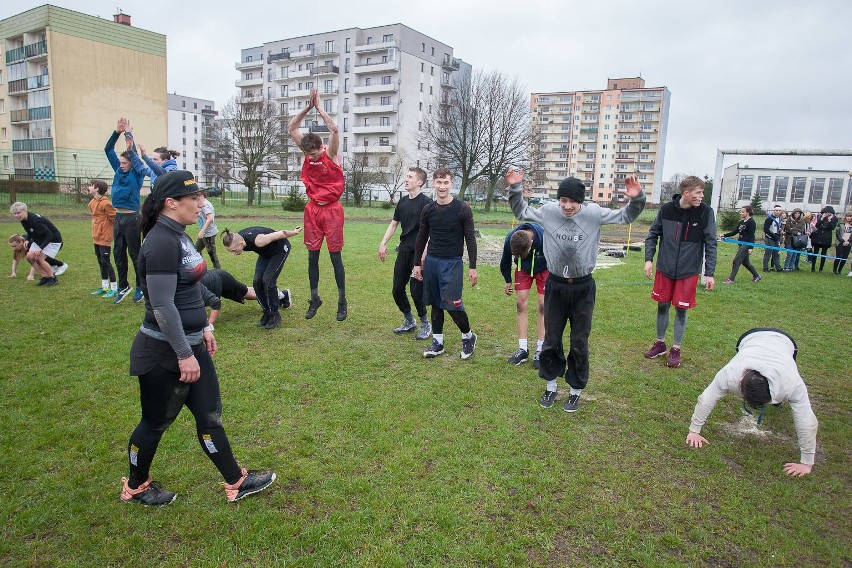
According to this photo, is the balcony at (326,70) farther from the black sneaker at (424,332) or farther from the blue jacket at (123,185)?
the black sneaker at (424,332)

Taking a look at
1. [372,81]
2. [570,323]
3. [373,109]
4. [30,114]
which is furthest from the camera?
[372,81]

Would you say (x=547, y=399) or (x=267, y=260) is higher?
(x=267, y=260)

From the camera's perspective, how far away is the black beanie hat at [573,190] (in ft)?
14.9

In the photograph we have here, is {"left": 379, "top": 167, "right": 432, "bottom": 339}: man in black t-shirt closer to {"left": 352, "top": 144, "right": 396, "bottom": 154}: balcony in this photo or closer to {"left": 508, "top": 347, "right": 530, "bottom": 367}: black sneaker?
{"left": 508, "top": 347, "right": 530, "bottom": 367}: black sneaker

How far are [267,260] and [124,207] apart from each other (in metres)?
2.96

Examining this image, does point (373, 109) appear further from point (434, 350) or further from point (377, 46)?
point (434, 350)

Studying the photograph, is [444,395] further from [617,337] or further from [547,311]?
[617,337]

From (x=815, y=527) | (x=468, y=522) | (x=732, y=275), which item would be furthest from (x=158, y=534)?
(x=732, y=275)

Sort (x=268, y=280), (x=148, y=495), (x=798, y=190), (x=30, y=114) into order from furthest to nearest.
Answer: (x=30, y=114) → (x=798, y=190) → (x=268, y=280) → (x=148, y=495)

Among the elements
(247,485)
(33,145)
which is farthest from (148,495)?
(33,145)

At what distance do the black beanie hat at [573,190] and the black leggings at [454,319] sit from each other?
210cm

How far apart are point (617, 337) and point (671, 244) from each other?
1.81m

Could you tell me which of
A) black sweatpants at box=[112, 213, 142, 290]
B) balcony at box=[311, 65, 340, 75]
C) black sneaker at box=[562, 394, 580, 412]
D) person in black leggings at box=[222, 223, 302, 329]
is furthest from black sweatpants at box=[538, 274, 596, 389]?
balcony at box=[311, 65, 340, 75]

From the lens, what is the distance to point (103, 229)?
930 cm
